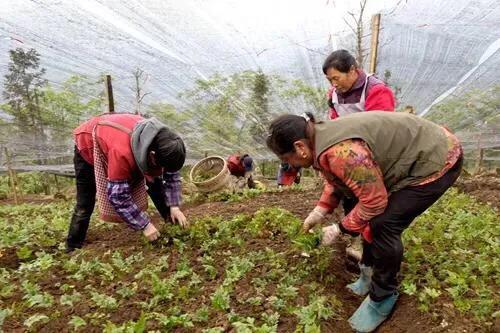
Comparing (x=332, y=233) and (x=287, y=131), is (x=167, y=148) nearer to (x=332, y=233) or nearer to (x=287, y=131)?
(x=287, y=131)

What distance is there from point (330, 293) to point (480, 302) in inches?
38.3

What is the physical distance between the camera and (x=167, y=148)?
2965 mm

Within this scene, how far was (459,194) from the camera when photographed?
6.03 meters

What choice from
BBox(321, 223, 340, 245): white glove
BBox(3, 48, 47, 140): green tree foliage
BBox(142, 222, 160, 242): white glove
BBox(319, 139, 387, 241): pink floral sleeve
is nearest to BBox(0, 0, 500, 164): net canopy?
BBox(3, 48, 47, 140): green tree foliage

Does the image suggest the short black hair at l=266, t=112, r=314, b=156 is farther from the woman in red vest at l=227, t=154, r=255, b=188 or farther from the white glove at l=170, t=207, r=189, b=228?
the woman in red vest at l=227, t=154, r=255, b=188

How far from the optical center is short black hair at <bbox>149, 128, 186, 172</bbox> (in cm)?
297

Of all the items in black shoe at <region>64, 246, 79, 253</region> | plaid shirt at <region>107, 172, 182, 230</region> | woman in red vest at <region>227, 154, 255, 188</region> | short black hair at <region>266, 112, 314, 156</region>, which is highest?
short black hair at <region>266, 112, 314, 156</region>

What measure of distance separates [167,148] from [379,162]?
1.45m

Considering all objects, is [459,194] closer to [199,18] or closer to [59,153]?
[199,18]

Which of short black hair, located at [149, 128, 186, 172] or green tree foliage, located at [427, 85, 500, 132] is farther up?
short black hair, located at [149, 128, 186, 172]

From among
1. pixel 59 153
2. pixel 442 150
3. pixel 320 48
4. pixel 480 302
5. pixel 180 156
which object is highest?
pixel 320 48

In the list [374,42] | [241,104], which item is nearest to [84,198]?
[374,42]

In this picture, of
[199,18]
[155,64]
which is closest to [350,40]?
[199,18]

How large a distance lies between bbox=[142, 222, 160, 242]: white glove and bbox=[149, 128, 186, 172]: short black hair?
0.70 metres
